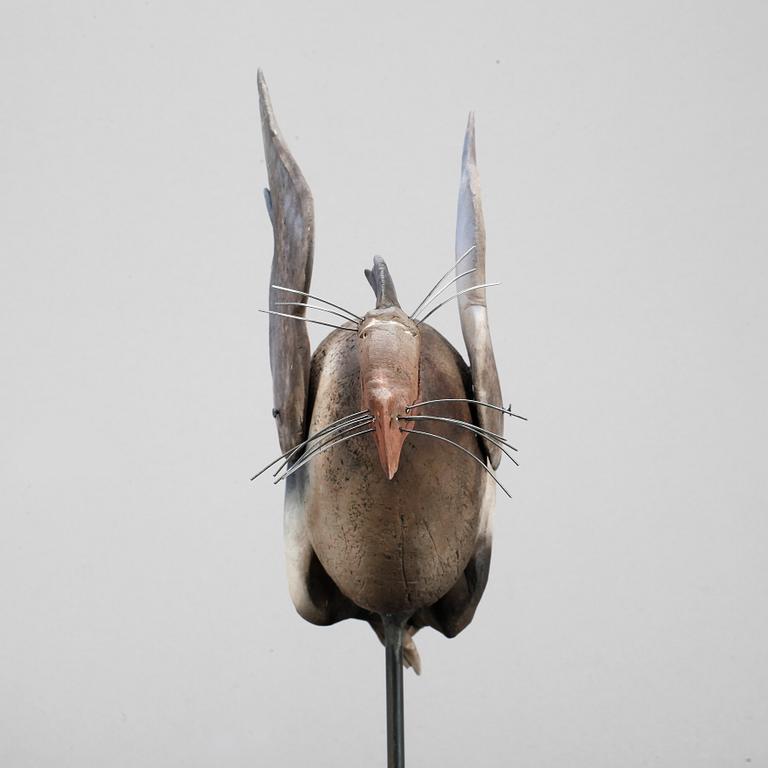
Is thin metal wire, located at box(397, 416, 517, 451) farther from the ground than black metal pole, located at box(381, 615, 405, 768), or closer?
farther from the ground

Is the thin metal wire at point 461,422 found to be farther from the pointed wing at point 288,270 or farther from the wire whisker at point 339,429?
the pointed wing at point 288,270

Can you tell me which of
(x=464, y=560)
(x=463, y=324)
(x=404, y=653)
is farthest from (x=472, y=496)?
(x=404, y=653)

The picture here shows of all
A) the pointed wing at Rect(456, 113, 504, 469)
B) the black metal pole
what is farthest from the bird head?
the black metal pole

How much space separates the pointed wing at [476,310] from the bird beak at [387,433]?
28 centimetres

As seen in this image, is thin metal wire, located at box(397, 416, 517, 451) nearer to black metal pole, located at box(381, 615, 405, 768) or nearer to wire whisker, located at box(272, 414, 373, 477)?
wire whisker, located at box(272, 414, 373, 477)

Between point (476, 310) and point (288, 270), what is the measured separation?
273mm

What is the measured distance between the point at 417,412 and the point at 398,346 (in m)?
0.11

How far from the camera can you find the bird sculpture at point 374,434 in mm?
1765

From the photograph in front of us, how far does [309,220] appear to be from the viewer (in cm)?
180

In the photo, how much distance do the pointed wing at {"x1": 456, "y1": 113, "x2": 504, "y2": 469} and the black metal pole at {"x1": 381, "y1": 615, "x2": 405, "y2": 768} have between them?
1.00 ft

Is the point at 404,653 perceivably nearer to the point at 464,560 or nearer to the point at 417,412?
the point at 464,560

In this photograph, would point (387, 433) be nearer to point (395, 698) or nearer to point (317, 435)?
point (317, 435)

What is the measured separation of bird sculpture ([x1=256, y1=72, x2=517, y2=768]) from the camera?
1.76 m

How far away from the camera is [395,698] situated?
200cm
